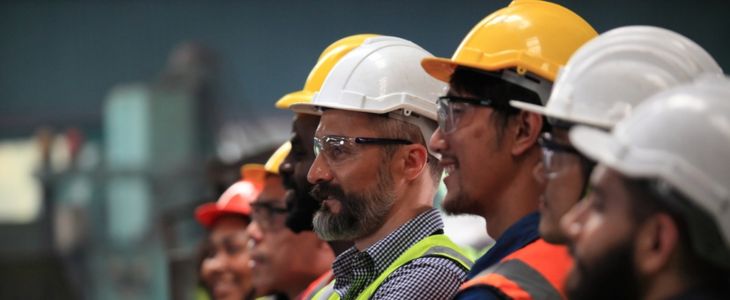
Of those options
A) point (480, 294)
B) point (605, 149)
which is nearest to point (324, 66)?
point (480, 294)

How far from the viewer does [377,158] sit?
11.9ft

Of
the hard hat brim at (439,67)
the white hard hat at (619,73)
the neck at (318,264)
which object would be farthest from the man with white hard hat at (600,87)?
the neck at (318,264)

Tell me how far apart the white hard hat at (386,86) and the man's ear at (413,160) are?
5 cm

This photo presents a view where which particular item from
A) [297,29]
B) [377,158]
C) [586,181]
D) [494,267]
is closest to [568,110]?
[586,181]

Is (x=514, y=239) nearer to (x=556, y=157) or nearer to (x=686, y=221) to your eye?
(x=556, y=157)

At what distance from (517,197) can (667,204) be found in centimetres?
91

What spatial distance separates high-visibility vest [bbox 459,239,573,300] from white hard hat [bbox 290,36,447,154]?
0.92m

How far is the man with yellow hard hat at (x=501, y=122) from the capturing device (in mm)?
2963

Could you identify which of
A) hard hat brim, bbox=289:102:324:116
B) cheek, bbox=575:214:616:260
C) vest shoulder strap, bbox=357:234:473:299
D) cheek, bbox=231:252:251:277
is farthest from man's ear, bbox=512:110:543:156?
cheek, bbox=231:252:251:277

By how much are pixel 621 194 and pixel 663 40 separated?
0.59 metres

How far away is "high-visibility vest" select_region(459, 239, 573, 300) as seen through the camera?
8.68 feet

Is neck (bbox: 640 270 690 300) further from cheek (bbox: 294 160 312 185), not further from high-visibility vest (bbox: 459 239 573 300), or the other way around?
cheek (bbox: 294 160 312 185)

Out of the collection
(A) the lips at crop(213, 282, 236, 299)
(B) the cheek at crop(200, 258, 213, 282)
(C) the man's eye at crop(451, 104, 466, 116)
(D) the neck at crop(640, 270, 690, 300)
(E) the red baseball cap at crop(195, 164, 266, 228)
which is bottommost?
(A) the lips at crop(213, 282, 236, 299)

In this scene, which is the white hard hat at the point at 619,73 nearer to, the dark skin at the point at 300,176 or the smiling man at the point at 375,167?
the smiling man at the point at 375,167
